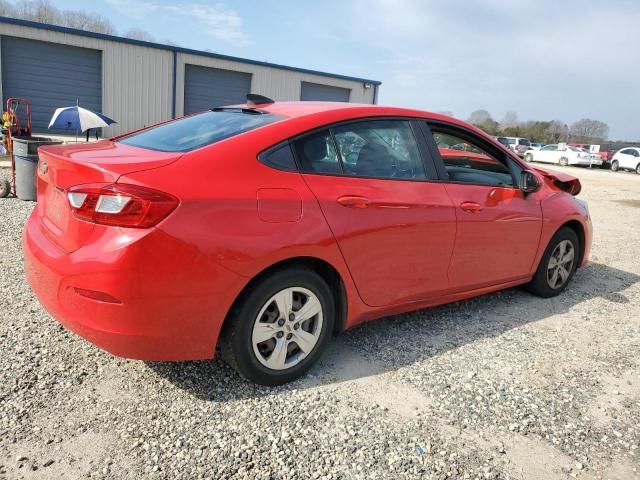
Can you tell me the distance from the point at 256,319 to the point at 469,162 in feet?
7.87

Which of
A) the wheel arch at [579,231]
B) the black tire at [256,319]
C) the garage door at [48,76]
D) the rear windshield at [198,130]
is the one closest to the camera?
the black tire at [256,319]

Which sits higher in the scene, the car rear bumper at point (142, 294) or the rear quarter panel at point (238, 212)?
the rear quarter panel at point (238, 212)

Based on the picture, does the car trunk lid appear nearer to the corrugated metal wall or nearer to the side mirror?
the side mirror

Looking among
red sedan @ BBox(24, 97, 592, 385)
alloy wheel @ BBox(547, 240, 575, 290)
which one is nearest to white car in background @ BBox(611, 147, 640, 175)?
alloy wheel @ BBox(547, 240, 575, 290)

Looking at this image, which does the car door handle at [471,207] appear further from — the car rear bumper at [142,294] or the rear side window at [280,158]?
the car rear bumper at [142,294]

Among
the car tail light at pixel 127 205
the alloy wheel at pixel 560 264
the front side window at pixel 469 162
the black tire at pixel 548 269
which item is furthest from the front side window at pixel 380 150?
the alloy wheel at pixel 560 264

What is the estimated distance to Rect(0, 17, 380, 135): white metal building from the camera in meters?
18.5

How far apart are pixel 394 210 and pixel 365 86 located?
85.9ft

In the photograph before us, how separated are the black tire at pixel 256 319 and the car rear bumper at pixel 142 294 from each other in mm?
96

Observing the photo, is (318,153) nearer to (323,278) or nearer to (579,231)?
(323,278)

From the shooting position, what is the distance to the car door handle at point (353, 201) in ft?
9.61

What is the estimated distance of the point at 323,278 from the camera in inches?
119

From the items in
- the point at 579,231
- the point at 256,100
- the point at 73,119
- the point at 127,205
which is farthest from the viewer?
the point at 73,119

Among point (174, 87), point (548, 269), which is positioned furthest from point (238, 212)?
point (174, 87)
